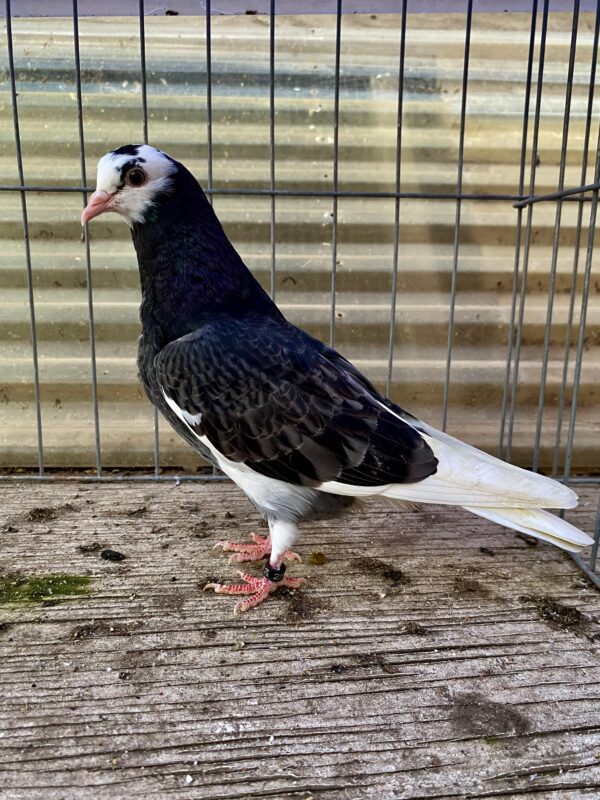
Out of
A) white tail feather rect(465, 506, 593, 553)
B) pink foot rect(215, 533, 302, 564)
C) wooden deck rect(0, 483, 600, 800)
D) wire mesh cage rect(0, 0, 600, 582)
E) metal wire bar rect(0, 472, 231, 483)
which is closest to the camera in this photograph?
wooden deck rect(0, 483, 600, 800)

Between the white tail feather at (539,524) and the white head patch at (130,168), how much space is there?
1508 mm

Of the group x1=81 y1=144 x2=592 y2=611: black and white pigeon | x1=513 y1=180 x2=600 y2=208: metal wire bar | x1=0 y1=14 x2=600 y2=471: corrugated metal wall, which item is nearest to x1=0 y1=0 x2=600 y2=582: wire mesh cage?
x1=0 y1=14 x2=600 y2=471: corrugated metal wall

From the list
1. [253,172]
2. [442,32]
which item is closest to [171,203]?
[253,172]

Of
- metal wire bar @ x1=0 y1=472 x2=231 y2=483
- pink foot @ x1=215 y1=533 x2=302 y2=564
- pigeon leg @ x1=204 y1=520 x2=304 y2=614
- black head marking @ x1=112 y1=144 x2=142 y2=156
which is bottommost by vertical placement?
metal wire bar @ x1=0 y1=472 x2=231 y2=483

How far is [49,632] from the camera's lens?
5.17 ft

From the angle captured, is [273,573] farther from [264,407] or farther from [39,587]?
[39,587]

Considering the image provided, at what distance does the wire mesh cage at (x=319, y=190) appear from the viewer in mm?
2830

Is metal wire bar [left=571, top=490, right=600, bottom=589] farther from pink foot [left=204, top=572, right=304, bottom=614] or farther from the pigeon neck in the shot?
the pigeon neck

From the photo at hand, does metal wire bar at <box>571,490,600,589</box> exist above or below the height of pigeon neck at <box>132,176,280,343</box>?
below

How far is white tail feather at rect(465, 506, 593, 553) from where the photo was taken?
5.41 feet

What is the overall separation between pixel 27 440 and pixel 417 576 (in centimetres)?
227

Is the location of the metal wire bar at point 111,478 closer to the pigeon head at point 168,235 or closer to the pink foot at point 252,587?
the pink foot at point 252,587

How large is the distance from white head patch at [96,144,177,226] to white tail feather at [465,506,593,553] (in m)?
1.51

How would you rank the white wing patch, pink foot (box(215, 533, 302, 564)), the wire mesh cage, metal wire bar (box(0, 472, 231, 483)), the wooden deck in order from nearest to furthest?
the wooden deck → the white wing patch → pink foot (box(215, 533, 302, 564)) → metal wire bar (box(0, 472, 231, 483)) → the wire mesh cage
